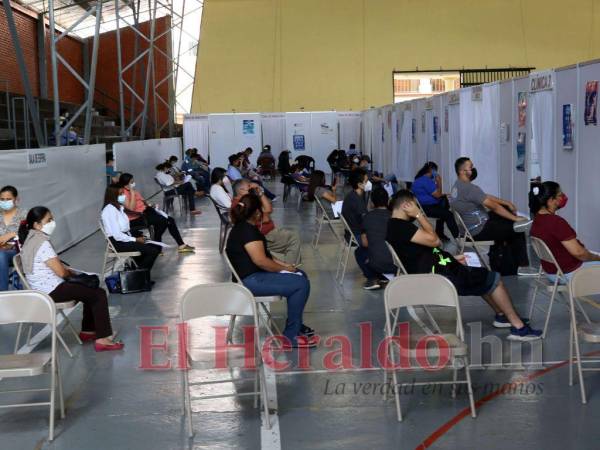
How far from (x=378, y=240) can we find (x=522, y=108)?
3.89m

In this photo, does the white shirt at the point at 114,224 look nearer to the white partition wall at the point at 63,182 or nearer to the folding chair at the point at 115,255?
the folding chair at the point at 115,255

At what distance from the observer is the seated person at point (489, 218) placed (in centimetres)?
865

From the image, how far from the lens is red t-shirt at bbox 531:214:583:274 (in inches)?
242

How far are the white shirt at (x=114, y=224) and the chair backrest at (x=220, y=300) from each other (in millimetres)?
4084

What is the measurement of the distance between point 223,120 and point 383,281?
19.1 metres

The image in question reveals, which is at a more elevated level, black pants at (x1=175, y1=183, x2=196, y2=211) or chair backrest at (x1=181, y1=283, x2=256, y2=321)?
black pants at (x1=175, y1=183, x2=196, y2=211)

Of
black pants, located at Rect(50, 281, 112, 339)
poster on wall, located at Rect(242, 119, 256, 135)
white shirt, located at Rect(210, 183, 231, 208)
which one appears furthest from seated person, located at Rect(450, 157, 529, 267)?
poster on wall, located at Rect(242, 119, 256, 135)

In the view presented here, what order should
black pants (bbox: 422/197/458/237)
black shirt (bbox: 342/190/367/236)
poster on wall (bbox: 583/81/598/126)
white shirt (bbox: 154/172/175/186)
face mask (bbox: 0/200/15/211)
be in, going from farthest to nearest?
white shirt (bbox: 154/172/175/186) < black pants (bbox: 422/197/458/237) < black shirt (bbox: 342/190/367/236) < poster on wall (bbox: 583/81/598/126) < face mask (bbox: 0/200/15/211)

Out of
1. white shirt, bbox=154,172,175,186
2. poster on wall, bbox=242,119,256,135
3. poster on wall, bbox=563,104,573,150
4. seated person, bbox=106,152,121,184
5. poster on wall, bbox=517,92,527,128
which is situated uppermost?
poster on wall, bbox=242,119,256,135

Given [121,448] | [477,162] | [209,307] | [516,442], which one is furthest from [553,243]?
[477,162]

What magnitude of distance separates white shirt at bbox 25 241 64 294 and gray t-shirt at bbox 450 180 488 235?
14.1 feet

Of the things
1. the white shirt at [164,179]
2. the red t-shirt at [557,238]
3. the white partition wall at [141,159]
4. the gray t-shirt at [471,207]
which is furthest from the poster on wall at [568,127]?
the white partition wall at [141,159]

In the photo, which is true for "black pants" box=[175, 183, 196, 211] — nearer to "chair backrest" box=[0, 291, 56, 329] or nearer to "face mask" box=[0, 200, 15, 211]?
"face mask" box=[0, 200, 15, 211]

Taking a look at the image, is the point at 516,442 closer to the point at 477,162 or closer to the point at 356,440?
the point at 356,440
